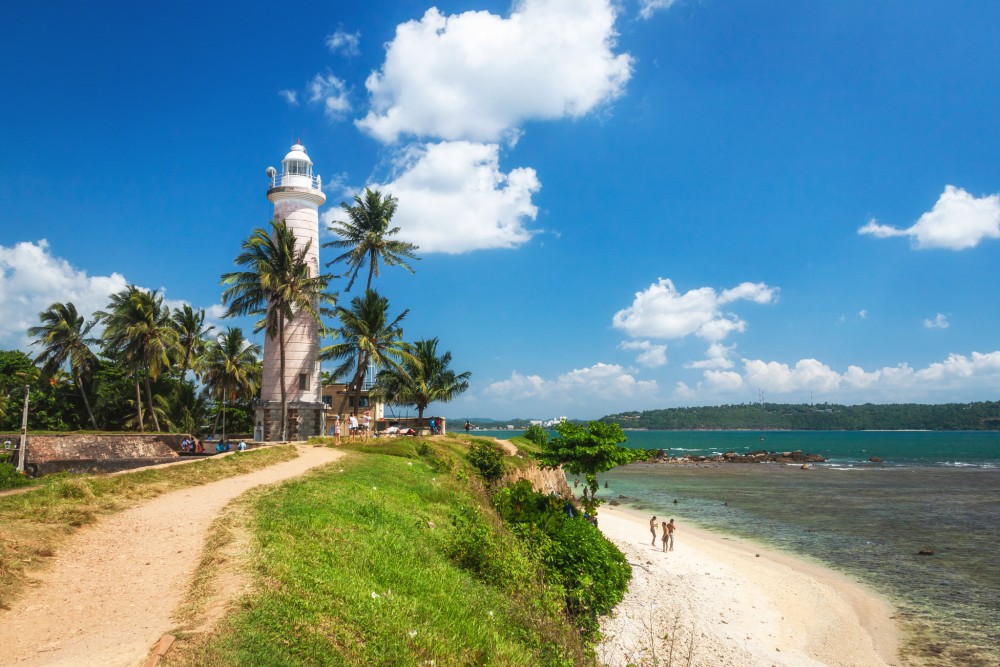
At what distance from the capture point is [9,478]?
12.7m

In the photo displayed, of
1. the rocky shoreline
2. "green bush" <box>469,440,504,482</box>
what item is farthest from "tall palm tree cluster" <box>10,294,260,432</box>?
the rocky shoreline

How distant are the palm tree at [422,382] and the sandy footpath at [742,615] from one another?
17561 mm

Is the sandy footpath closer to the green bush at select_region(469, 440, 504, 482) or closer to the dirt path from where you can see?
the green bush at select_region(469, 440, 504, 482)

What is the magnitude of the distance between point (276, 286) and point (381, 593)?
2531cm

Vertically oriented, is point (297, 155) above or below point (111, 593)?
above

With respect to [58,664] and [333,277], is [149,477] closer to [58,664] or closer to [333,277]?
[58,664]

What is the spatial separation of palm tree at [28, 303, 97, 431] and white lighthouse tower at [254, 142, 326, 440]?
751 inches

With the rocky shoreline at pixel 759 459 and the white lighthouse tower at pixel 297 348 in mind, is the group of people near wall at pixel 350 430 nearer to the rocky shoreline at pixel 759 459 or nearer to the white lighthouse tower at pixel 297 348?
the white lighthouse tower at pixel 297 348

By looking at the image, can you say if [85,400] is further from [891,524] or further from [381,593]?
[891,524]

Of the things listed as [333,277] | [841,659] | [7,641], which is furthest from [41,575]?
[333,277]

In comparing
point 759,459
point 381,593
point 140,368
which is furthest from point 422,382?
point 759,459

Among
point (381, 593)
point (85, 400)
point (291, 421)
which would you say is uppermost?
point (85, 400)

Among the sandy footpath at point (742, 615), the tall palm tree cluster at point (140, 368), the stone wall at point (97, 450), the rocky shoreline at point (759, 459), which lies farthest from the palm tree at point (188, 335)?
the rocky shoreline at point (759, 459)

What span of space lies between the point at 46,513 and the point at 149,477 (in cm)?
434
